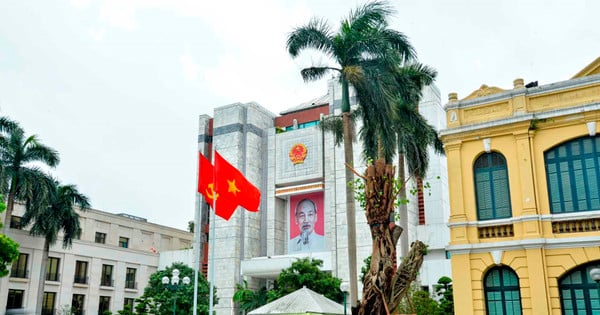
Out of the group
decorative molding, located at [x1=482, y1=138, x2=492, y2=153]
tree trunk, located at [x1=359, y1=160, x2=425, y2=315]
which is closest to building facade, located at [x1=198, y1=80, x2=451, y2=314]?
decorative molding, located at [x1=482, y1=138, x2=492, y2=153]

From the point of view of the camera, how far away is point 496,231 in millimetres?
20000

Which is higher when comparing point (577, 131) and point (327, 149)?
point (327, 149)

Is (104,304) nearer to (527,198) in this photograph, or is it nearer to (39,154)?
(39,154)

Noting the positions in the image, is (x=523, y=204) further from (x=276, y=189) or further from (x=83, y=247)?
(x=83, y=247)

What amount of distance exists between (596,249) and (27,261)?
43.5 metres

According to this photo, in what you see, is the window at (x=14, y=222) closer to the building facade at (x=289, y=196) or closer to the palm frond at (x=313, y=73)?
the building facade at (x=289, y=196)

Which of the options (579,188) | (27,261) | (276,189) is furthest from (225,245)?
(579,188)

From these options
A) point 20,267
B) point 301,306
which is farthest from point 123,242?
point 301,306

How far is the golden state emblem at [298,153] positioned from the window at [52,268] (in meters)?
22.0

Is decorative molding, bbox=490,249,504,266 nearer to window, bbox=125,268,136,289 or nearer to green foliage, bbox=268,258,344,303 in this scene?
green foliage, bbox=268,258,344,303

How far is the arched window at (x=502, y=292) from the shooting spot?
1928cm

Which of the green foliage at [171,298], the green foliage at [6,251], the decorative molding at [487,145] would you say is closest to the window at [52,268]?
the green foliage at [171,298]

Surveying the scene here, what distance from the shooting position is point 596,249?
60.0 feet

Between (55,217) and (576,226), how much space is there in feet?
120
